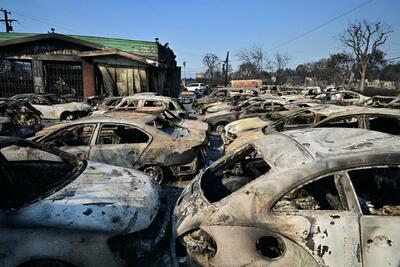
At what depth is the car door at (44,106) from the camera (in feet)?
52.9

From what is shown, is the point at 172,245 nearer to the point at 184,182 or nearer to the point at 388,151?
the point at 388,151

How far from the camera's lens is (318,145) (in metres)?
3.38

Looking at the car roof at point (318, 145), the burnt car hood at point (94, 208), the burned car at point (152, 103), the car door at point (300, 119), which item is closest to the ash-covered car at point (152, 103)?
the burned car at point (152, 103)

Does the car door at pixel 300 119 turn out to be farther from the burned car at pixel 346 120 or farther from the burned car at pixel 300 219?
the burned car at pixel 300 219

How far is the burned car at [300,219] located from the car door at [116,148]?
3312mm

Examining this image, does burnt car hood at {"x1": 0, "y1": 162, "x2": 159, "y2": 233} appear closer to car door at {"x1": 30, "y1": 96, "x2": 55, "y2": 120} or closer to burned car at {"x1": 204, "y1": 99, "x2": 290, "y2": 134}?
burned car at {"x1": 204, "y1": 99, "x2": 290, "y2": 134}

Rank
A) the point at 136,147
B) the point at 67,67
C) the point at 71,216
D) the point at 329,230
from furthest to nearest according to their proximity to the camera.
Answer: the point at 67,67 < the point at 136,147 < the point at 71,216 < the point at 329,230

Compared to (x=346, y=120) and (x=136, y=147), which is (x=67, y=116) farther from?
(x=346, y=120)

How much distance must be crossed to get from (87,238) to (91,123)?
3.80m

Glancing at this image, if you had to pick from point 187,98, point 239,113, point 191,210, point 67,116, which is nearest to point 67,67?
point 67,116

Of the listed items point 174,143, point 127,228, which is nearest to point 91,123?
point 174,143

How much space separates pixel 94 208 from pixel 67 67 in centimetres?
2091

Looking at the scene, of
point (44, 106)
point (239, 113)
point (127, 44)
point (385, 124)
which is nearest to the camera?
point (385, 124)

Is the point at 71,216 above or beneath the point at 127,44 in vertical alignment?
beneath
